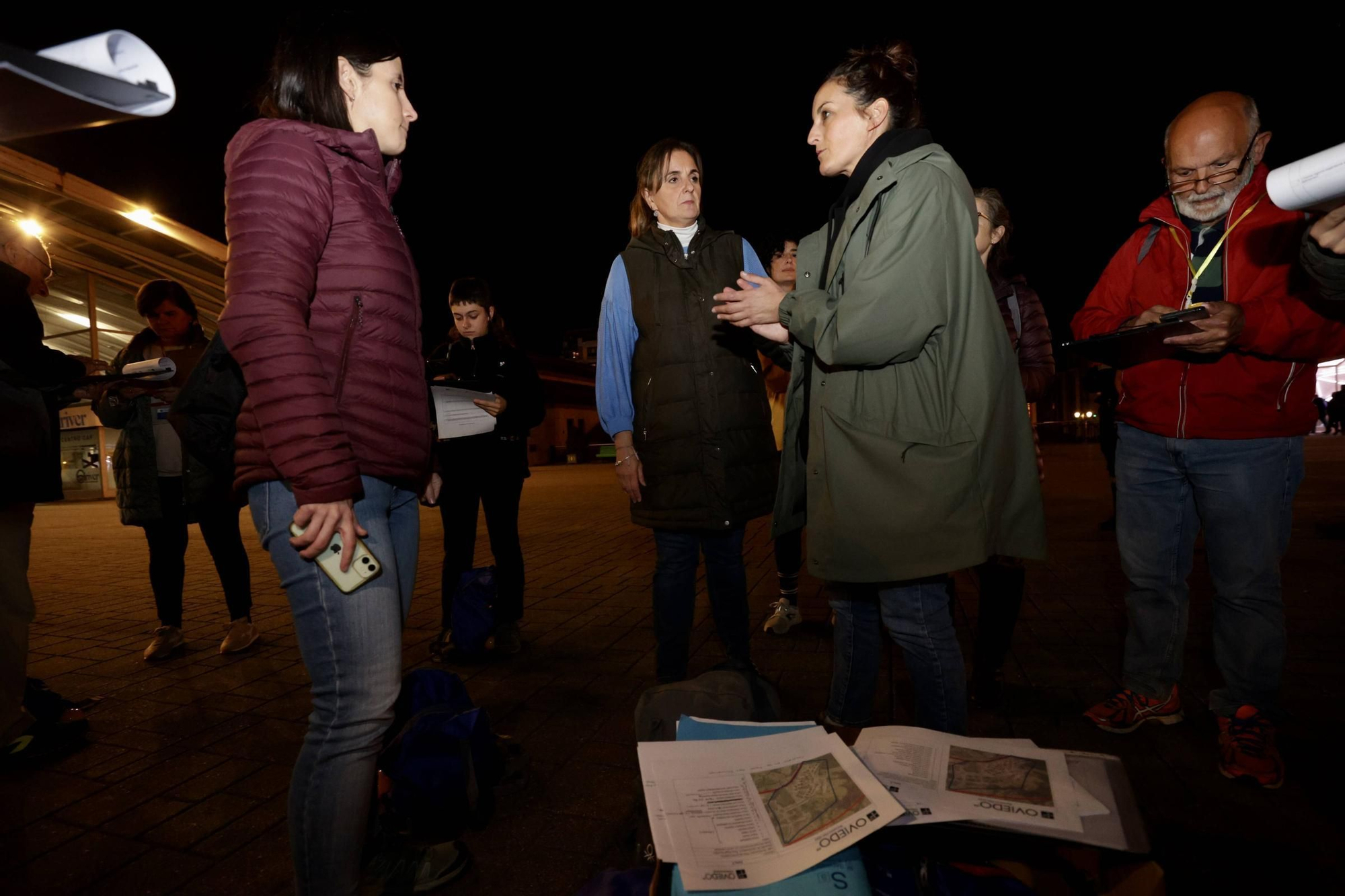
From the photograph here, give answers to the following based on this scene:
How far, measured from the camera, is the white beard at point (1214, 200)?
85.5 inches

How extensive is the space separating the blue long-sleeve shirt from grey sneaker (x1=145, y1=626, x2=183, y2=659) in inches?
120

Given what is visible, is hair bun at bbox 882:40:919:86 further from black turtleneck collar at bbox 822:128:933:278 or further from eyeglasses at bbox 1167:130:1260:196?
eyeglasses at bbox 1167:130:1260:196

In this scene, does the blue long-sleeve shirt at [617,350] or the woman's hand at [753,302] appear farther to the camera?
the blue long-sleeve shirt at [617,350]

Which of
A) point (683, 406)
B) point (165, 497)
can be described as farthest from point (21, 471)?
point (683, 406)

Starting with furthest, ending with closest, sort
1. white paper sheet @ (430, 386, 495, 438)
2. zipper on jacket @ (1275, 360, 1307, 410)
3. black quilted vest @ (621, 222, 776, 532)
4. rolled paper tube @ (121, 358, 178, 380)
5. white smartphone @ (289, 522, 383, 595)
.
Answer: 1. rolled paper tube @ (121, 358, 178, 380)
2. black quilted vest @ (621, 222, 776, 532)
3. white paper sheet @ (430, 386, 495, 438)
4. zipper on jacket @ (1275, 360, 1307, 410)
5. white smartphone @ (289, 522, 383, 595)

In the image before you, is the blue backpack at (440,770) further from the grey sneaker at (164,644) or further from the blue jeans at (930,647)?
the grey sneaker at (164,644)

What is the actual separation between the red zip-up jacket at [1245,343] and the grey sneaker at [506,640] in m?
3.11

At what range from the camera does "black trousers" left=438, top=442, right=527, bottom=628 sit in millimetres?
3545

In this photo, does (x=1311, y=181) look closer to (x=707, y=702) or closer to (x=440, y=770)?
(x=707, y=702)

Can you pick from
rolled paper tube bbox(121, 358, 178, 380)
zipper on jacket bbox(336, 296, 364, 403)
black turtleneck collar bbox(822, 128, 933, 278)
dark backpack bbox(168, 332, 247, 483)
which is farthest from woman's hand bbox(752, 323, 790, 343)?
rolled paper tube bbox(121, 358, 178, 380)

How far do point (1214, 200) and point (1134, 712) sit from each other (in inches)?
75.8

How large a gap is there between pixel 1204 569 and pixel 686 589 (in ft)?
15.3

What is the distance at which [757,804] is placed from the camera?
4.37ft

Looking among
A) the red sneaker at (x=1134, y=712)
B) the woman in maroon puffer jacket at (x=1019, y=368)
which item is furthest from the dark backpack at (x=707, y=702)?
the red sneaker at (x=1134, y=712)
